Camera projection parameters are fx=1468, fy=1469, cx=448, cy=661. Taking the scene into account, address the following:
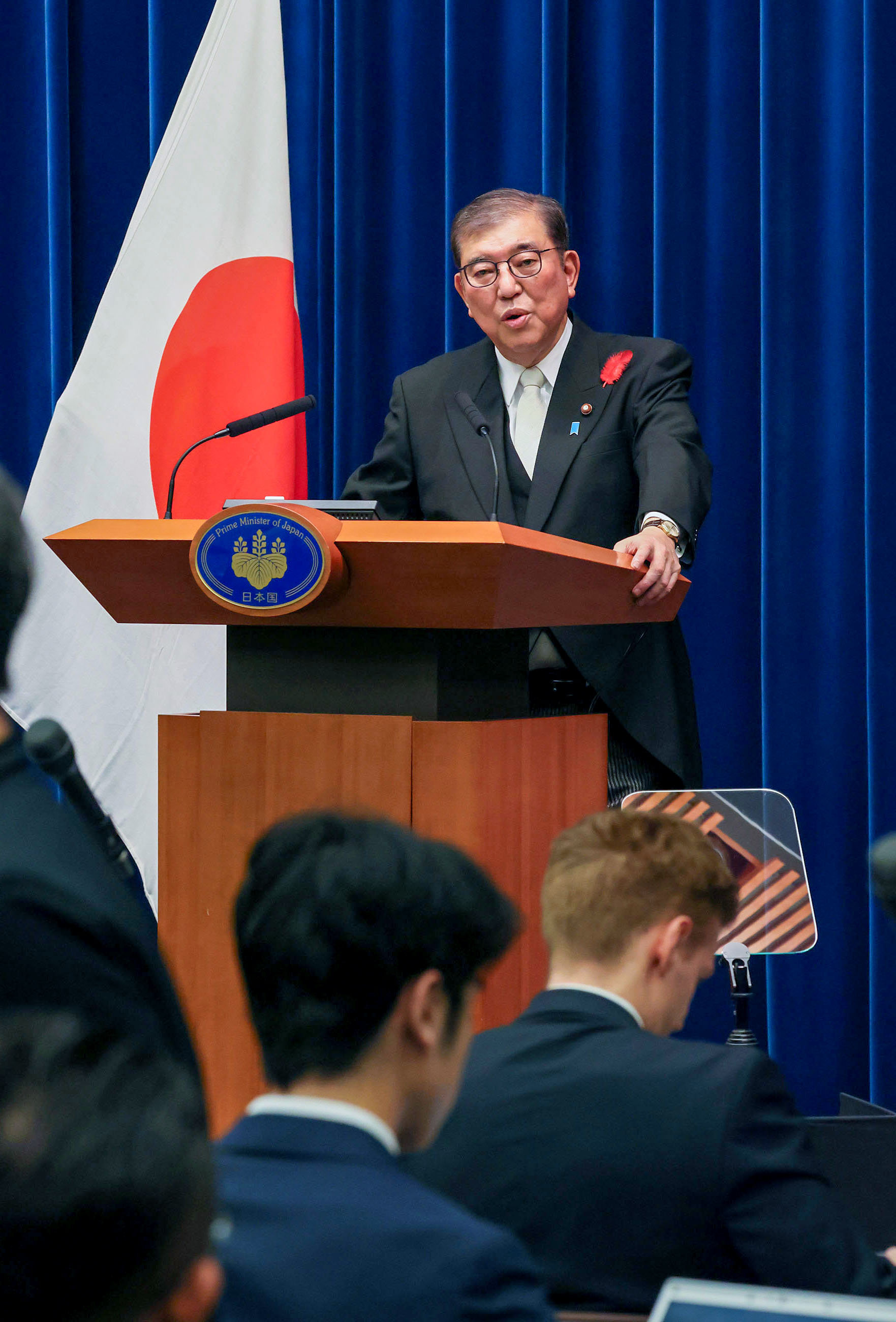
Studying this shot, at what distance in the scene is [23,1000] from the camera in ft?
2.72

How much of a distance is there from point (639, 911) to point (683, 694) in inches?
52.3

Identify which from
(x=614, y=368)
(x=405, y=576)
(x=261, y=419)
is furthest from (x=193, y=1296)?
(x=614, y=368)

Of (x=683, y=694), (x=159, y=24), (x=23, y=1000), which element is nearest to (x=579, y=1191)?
(x=23, y=1000)

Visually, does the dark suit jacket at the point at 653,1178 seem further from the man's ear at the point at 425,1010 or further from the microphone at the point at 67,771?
the microphone at the point at 67,771

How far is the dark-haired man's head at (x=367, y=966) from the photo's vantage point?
93cm

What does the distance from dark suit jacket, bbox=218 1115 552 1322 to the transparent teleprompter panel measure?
1.43 m

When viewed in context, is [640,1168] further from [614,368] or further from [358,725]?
[614,368]

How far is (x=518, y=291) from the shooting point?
2695mm

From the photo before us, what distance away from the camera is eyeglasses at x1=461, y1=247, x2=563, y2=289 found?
107 inches

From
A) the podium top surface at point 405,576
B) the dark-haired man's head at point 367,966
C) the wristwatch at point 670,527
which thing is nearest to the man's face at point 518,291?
the wristwatch at point 670,527

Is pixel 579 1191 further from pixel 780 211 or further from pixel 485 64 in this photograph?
pixel 485 64

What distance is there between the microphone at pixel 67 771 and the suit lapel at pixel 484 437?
1.44 metres

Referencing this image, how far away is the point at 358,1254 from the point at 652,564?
1431mm

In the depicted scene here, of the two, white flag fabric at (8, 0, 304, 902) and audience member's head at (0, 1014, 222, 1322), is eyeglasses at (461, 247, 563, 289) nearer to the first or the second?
white flag fabric at (8, 0, 304, 902)
